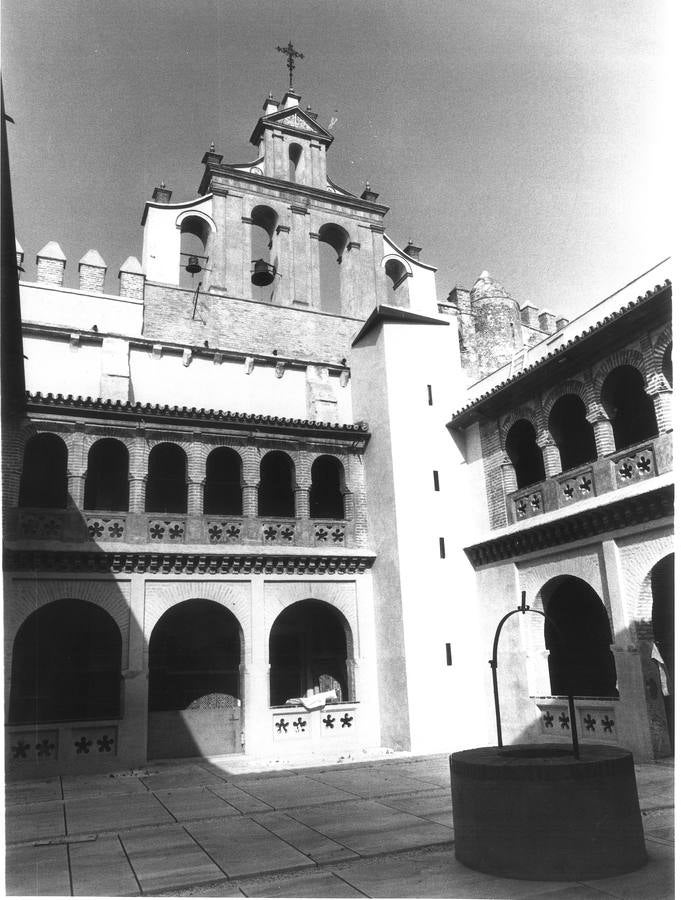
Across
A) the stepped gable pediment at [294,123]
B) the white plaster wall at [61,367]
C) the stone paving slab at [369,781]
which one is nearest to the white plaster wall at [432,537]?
the stone paving slab at [369,781]

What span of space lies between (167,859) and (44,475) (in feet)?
37.3

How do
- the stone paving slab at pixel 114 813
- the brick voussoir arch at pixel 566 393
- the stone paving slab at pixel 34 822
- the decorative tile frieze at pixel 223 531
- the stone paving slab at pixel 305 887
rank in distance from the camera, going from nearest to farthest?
the stone paving slab at pixel 305 887 < the stone paving slab at pixel 34 822 < the stone paving slab at pixel 114 813 < the brick voussoir arch at pixel 566 393 < the decorative tile frieze at pixel 223 531

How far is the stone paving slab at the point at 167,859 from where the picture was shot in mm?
6875

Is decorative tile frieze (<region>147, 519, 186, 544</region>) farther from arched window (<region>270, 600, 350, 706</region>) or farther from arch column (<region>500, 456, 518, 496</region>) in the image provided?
arch column (<region>500, 456, 518, 496</region>)

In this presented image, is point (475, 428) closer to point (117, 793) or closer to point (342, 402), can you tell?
point (342, 402)

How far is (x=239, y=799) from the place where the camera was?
11141 millimetres

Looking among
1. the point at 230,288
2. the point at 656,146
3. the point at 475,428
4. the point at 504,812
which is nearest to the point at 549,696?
the point at 475,428

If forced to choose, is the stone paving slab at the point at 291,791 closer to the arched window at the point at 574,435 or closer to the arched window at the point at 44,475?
the arched window at the point at 44,475

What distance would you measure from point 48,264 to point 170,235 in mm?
3645

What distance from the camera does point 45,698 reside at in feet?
54.6

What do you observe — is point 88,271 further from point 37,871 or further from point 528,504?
point 37,871

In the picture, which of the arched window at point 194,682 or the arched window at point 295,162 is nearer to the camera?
the arched window at point 194,682

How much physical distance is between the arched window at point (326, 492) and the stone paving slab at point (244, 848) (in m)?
10.5

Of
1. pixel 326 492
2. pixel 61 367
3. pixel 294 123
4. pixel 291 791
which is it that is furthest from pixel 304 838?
pixel 294 123
